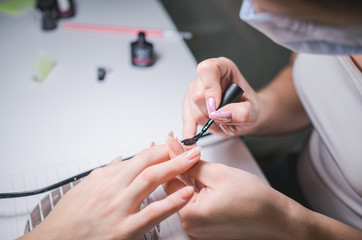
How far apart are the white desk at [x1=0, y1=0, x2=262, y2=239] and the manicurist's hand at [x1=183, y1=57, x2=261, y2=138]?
6 centimetres

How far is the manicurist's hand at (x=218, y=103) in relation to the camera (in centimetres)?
54

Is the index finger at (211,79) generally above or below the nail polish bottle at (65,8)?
below

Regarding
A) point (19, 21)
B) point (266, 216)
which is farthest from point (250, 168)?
point (19, 21)

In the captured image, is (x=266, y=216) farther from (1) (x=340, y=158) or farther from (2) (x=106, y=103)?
(2) (x=106, y=103)

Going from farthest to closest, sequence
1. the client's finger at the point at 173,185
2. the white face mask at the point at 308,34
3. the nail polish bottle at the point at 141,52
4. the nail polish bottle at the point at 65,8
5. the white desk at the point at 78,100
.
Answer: the nail polish bottle at the point at 65,8
the nail polish bottle at the point at 141,52
the white desk at the point at 78,100
the client's finger at the point at 173,185
the white face mask at the point at 308,34

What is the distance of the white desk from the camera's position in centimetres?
59

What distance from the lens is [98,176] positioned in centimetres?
46

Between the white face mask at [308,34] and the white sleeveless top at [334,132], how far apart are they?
16 cm

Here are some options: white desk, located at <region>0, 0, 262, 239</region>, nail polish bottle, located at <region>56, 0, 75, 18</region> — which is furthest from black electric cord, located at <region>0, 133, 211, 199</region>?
nail polish bottle, located at <region>56, 0, 75, 18</region>

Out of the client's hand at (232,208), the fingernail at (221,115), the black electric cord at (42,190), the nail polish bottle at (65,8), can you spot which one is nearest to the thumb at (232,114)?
the fingernail at (221,115)

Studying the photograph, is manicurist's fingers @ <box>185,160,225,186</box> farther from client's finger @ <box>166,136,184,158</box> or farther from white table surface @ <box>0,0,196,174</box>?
white table surface @ <box>0,0,196,174</box>

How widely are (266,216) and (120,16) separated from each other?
0.81 m

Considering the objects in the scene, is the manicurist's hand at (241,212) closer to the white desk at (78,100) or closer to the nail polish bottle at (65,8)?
the white desk at (78,100)

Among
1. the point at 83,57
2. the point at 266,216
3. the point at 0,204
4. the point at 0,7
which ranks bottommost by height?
the point at 266,216
